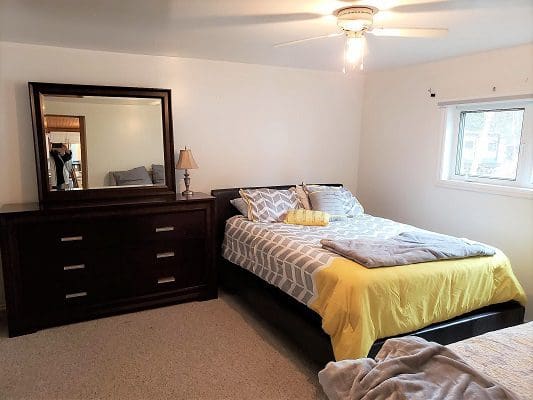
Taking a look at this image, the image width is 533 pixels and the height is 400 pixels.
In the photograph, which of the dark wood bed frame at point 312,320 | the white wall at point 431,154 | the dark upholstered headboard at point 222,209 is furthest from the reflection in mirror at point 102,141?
the white wall at point 431,154

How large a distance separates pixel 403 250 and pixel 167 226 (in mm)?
1863

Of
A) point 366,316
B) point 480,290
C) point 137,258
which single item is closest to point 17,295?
point 137,258

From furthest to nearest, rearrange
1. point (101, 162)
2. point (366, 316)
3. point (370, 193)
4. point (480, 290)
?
1. point (370, 193)
2. point (101, 162)
3. point (480, 290)
4. point (366, 316)

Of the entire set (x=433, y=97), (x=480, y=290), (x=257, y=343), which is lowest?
(x=257, y=343)

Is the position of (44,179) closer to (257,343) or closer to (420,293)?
(257,343)

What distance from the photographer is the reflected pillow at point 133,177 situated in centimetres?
329

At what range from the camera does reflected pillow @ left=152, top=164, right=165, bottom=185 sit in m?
3.42

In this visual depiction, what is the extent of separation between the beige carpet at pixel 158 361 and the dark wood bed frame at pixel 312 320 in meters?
0.15

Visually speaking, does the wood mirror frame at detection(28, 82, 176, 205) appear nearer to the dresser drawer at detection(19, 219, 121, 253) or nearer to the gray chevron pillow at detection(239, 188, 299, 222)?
the dresser drawer at detection(19, 219, 121, 253)

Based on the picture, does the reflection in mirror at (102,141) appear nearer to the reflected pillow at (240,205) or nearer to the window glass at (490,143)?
the reflected pillow at (240,205)

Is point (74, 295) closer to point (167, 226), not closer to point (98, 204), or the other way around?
point (98, 204)

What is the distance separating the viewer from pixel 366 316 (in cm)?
203

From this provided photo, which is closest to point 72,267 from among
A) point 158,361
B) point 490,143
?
point 158,361

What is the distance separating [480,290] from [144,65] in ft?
10.4
